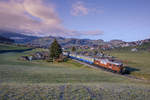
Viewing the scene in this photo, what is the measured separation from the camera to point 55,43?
58500mm

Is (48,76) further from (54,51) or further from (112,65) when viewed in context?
(54,51)

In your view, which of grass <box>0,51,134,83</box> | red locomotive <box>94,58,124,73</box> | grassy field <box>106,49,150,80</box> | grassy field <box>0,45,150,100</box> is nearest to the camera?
grassy field <box>0,45,150,100</box>

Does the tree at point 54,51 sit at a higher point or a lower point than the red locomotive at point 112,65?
Result: higher

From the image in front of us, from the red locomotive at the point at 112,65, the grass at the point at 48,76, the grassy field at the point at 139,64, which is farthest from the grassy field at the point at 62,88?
the grassy field at the point at 139,64

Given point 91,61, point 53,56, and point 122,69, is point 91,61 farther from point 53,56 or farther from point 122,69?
point 53,56

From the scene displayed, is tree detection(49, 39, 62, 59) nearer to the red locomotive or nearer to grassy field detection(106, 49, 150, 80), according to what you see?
the red locomotive

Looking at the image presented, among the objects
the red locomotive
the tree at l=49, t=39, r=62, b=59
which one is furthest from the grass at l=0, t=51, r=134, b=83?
the tree at l=49, t=39, r=62, b=59

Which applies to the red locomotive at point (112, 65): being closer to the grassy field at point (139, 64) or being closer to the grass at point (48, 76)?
the grass at point (48, 76)

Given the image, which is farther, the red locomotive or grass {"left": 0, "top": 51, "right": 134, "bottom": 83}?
the red locomotive

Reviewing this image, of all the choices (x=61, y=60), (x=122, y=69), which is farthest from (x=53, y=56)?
(x=122, y=69)

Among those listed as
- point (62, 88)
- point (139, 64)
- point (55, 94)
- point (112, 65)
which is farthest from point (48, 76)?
point (139, 64)

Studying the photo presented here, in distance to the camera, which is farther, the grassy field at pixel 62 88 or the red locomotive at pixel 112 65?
the red locomotive at pixel 112 65

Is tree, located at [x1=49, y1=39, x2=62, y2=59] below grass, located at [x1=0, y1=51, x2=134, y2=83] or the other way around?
the other way around

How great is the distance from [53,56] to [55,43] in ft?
27.1
